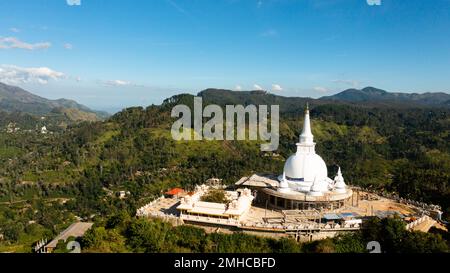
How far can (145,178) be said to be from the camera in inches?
3406

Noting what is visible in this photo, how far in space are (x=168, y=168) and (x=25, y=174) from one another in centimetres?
3517

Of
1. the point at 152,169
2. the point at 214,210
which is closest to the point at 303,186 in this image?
the point at 214,210

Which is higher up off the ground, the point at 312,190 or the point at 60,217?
the point at 312,190

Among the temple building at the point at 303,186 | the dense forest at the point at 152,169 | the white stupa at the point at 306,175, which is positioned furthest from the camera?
the white stupa at the point at 306,175

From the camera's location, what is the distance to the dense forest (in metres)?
34.0

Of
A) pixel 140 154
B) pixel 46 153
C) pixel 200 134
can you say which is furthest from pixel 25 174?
pixel 200 134

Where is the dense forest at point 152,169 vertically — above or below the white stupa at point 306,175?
Answer: below

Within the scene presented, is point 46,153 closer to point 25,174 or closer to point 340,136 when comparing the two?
point 25,174

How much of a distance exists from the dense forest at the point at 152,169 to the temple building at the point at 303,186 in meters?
6.56

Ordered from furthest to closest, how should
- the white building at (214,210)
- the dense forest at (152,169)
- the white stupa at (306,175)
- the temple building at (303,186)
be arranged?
the white stupa at (306,175) < the temple building at (303,186) < the white building at (214,210) < the dense forest at (152,169)

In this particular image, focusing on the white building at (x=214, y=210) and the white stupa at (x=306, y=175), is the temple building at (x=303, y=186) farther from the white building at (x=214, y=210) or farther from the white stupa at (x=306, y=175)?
the white building at (x=214, y=210)

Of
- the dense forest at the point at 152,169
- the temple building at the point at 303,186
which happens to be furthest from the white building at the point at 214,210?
the temple building at the point at 303,186

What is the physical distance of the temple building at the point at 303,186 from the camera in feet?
124
